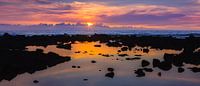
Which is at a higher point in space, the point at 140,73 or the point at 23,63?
the point at 140,73

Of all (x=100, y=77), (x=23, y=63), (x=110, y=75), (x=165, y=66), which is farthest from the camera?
(x=23, y=63)

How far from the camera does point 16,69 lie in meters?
44.5

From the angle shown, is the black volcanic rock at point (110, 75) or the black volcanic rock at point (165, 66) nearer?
the black volcanic rock at point (110, 75)

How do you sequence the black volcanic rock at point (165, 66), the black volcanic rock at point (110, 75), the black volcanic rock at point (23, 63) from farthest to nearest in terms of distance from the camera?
the black volcanic rock at point (165, 66) < the black volcanic rock at point (23, 63) < the black volcanic rock at point (110, 75)

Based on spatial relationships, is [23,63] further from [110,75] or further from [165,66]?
[165,66]

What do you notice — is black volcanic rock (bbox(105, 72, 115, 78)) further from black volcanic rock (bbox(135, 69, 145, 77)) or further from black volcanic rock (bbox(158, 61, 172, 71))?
black volcanic rock (bbox(158, 61, 172, 71))

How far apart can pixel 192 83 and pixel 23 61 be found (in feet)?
83.7

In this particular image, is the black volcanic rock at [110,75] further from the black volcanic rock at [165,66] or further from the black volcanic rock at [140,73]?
the black volcanic rock at [165,66]

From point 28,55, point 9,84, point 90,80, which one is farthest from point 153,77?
point 28,55

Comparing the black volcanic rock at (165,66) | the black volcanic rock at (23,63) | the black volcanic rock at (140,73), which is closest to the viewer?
the black volcanic rock at (140,73)

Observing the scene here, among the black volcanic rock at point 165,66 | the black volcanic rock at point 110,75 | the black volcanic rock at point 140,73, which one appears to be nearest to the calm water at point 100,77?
the black volcanic rock at point 110,75

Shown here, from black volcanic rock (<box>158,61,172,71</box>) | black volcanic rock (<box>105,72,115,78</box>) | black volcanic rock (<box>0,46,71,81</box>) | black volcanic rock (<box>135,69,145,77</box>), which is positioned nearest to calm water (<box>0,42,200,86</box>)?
black volcanic rock (<box>105,72,115,78</box>)

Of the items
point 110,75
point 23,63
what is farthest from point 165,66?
point 23,63

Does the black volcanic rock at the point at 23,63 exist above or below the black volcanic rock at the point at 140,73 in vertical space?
below
